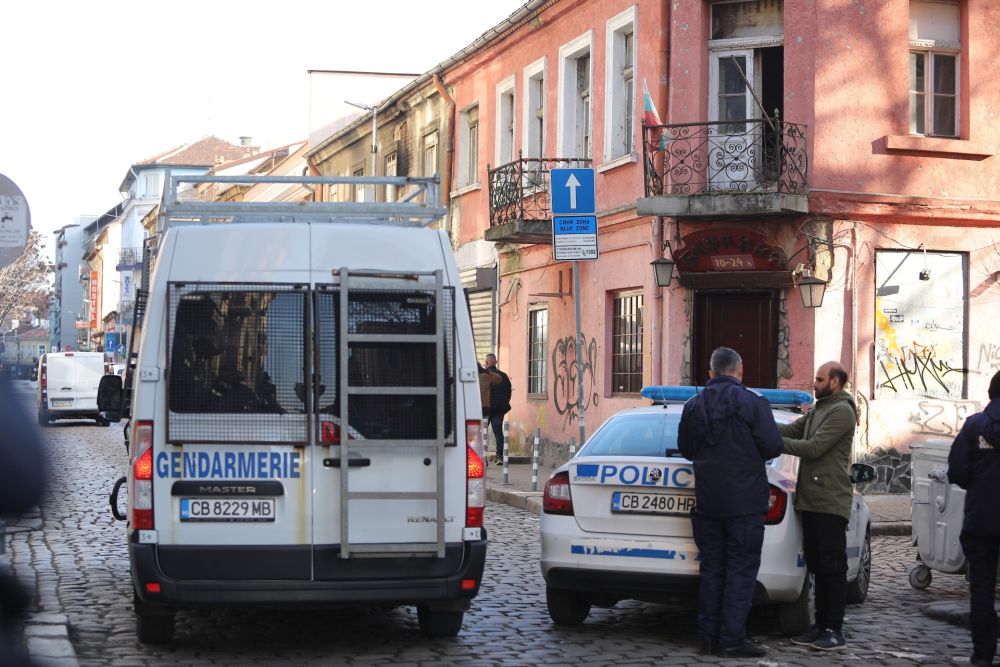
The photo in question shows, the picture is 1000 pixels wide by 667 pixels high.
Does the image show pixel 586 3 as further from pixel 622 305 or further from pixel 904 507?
pixel 904 507

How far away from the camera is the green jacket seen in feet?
28.0

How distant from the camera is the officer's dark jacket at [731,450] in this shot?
325 inches

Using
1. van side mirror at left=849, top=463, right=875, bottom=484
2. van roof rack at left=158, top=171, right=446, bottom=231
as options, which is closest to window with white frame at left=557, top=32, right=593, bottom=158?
van roof rack at left=158, top=171, right=446, bottom=231

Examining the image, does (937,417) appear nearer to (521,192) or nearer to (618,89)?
(618,89)

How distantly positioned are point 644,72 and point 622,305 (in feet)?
11.5

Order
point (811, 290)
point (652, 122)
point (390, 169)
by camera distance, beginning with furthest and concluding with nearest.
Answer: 1. point (390, 169)
2. point (652, 122)
3. point (811, 290)

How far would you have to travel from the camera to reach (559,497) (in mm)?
8844

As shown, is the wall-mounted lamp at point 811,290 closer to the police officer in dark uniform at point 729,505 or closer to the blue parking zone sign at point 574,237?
the blue parking zone sign at point 574,237

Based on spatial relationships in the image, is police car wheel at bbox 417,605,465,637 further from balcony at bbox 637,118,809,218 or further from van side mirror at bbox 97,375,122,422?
balcony at bbox 637,118,809,218

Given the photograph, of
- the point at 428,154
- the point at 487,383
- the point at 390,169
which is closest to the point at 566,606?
the point at 487,383

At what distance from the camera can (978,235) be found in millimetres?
19406

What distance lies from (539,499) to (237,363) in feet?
31.8

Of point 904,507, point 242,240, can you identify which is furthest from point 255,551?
point 904,507

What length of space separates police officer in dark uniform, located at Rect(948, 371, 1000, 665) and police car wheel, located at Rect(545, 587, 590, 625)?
234 cm
